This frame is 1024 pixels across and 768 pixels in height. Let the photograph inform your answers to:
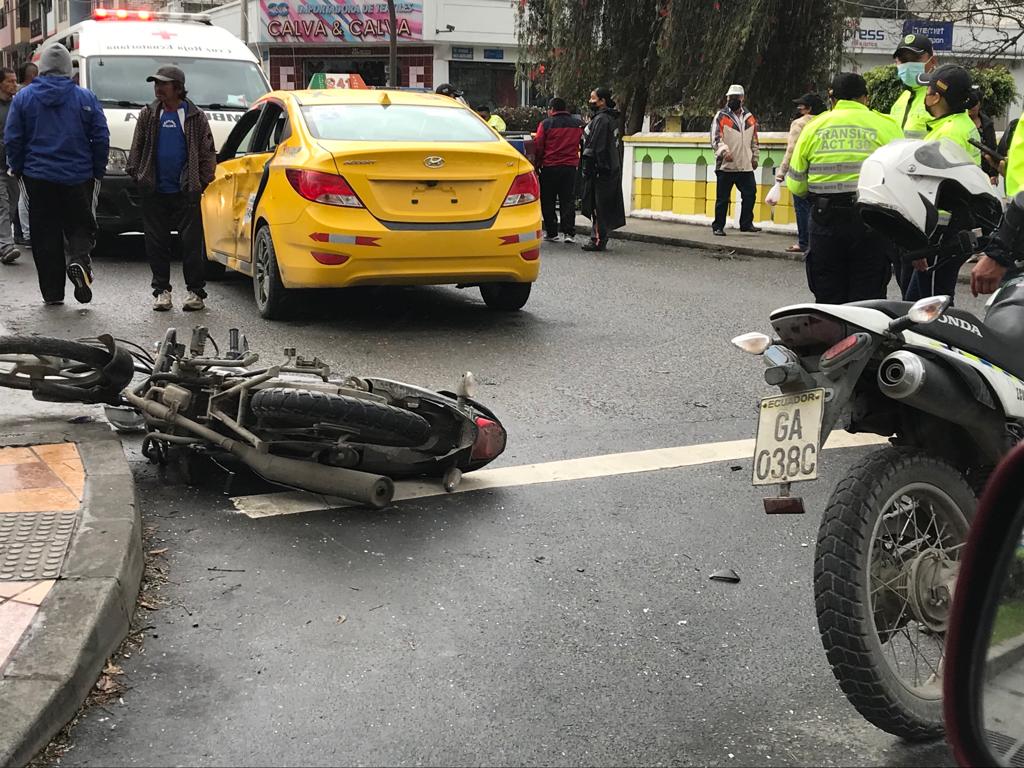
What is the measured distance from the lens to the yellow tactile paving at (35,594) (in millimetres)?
3689

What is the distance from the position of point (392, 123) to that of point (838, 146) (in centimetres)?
329

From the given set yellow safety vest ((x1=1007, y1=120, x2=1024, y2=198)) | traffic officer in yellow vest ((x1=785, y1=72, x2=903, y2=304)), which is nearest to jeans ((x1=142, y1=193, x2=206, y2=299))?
traffic officer in yellow vest ((x1=785, y1=72, x2=903, y2=304))

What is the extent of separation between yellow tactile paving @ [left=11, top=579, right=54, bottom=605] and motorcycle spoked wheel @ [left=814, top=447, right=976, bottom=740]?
2196 millimetres

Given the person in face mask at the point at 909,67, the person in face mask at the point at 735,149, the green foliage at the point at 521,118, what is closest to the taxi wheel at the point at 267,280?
the person in face mask at the point at 909,67

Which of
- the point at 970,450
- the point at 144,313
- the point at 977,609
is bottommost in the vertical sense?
the point at 144,313

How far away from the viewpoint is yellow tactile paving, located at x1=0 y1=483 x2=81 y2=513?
454cm

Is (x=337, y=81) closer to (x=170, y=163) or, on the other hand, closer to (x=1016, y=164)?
(x=170, y=163)

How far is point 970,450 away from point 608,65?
2237cm

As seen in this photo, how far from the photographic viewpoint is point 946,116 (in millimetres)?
7270

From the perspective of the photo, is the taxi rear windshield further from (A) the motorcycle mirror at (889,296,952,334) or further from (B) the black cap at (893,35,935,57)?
(A) the motorcycle mirror at (889,296,952,334)

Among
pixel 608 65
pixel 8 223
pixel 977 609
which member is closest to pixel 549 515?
pixel 977 609

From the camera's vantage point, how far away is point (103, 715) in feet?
10.9

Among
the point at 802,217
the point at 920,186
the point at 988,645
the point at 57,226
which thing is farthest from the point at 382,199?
the point at 988,645

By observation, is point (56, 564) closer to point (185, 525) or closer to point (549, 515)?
point (185, 525)
